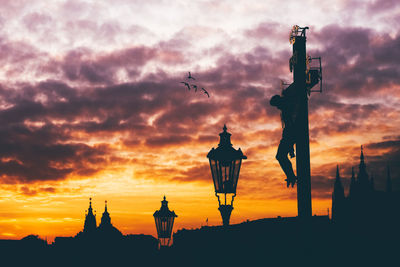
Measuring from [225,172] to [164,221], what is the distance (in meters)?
9.61

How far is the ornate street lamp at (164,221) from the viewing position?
70.5 feet

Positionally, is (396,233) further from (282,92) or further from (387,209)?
(282,92)

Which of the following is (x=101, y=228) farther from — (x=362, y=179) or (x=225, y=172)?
(x=225, y=172)

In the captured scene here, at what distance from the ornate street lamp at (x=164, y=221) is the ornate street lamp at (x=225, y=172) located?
9291 mm

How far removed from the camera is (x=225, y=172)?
494 inches

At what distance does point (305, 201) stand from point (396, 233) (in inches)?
5811

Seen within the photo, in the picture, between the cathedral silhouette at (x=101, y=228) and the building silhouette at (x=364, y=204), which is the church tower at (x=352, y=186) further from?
the cathedral silhouette at (x=101, y=228)

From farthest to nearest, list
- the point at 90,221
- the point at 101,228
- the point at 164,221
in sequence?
1. the point at 90,221
2. the point at 101,228
3. the point at 164,221

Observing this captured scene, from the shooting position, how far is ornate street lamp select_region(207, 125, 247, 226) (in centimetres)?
1245

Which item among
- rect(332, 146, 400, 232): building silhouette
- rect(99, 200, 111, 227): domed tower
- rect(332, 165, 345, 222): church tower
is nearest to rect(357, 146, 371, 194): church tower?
rect(332, 146, 400, 232): building silhouette

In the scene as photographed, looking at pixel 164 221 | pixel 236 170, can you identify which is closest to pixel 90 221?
pixel 164 221

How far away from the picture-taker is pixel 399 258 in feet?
372

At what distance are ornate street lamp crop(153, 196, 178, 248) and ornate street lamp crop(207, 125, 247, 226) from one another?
30.5 ft

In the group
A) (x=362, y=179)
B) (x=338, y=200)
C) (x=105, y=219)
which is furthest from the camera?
(x=362, y=179)
